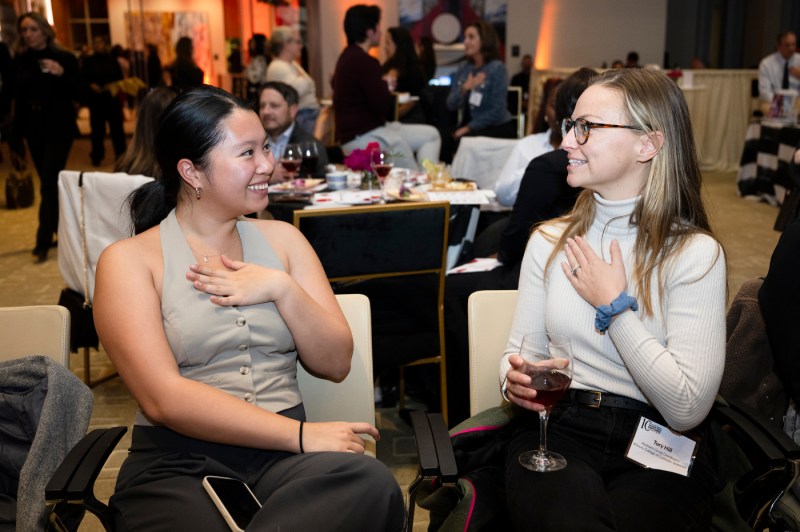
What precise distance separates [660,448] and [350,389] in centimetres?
78

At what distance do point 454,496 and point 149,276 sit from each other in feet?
2.73

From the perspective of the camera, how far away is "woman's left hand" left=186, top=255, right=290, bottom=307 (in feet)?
5.79

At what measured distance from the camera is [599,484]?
1.64 meters

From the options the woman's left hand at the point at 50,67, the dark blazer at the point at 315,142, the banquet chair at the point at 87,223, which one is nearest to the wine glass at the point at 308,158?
the dark blazer at the point at 315,142

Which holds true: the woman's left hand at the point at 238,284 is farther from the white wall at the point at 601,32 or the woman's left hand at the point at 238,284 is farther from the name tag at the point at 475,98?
the white wall at the point at 601,32

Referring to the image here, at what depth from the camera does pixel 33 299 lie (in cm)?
489

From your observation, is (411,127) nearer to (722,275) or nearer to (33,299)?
(33,299)

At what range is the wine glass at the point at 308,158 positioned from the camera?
13.3ft

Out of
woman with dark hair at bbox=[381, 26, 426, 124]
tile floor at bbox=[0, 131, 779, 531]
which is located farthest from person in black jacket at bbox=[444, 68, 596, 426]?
woman with dark hair at bbox=[381, 26, 426, 124]

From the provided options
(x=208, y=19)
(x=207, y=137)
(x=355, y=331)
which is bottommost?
(x=355, y=331)

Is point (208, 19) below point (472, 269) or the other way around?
the other way around

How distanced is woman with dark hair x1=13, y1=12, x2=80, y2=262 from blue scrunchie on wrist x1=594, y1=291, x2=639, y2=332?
16.4ft

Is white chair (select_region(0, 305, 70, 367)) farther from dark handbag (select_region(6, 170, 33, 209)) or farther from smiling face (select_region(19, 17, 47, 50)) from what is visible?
dark handbag (select_region(6, 170, 33, 209))

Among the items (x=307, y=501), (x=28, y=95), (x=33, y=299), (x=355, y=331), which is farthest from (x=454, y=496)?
(x=28, y=95)
